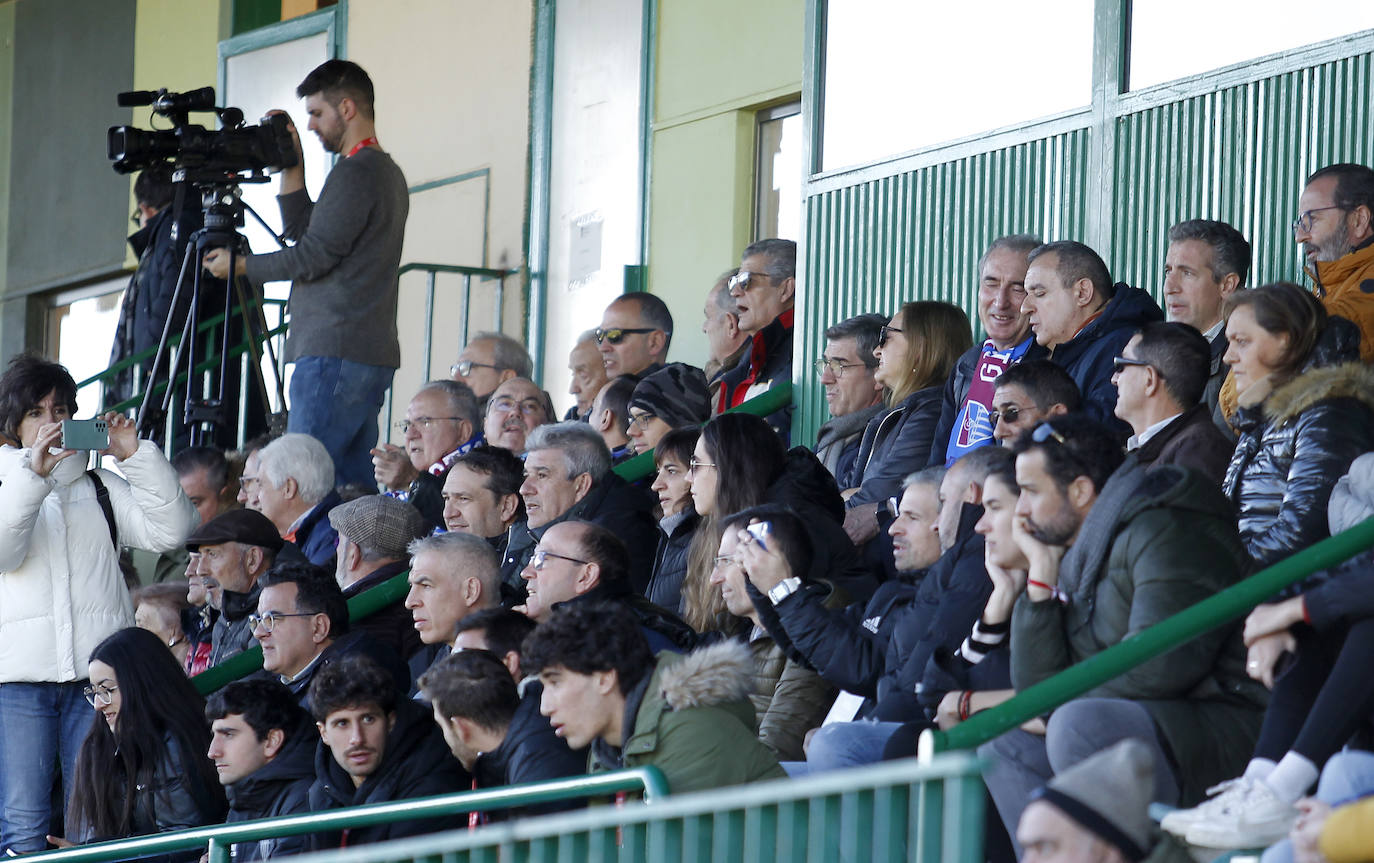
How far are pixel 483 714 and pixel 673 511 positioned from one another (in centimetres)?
138

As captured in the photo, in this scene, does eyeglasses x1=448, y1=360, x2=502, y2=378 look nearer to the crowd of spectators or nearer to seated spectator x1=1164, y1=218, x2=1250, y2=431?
the crowd of spectators

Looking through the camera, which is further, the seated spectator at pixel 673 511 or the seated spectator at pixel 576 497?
the seated spectator at pixel 576 497

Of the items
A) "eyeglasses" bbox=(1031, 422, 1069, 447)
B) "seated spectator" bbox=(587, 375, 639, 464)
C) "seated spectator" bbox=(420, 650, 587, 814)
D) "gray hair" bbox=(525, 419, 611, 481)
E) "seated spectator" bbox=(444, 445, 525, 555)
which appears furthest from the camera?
"seated spectator" bbox=(587, 375, 639, 464)

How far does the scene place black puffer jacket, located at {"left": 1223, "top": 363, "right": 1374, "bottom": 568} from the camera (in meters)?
4.83

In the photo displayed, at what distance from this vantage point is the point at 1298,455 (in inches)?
194

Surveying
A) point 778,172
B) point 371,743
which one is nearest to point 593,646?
point 371,743

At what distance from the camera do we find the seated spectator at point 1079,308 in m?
6.15

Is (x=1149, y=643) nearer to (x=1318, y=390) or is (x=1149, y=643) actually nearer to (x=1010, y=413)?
(x=1318, y=390)

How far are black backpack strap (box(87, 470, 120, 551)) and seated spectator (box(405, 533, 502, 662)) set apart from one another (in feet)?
3.30

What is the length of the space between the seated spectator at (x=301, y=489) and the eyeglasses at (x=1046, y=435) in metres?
3.96

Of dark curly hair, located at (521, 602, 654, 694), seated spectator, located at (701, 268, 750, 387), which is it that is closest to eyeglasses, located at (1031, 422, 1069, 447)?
dark curly hair, located at (521, 602, 654, 694)

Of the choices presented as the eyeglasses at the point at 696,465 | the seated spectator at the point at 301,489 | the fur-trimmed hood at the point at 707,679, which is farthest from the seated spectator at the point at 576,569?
the seated spectator at the point at 301,489

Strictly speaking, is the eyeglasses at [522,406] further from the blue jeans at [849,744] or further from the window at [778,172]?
the blue jeans at [849,744]

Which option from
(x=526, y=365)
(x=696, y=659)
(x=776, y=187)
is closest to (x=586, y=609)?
(x=696, y=659)
